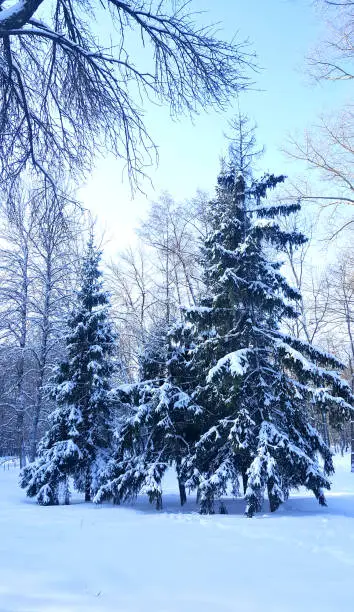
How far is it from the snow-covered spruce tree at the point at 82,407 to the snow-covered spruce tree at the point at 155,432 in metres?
1.15

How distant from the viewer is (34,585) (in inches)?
145

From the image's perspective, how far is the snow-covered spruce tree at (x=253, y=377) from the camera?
30.3ft

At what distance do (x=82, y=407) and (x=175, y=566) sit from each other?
377 inches

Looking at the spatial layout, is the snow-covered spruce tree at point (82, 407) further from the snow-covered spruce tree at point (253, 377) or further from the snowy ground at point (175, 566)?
the snowy ground at point (175, 566)

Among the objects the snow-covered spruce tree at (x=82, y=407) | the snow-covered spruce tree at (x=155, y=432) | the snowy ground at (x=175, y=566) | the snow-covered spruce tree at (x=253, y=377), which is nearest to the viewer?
the snowy ground at (x=175, y=566)

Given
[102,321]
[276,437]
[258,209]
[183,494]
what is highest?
[258,209]

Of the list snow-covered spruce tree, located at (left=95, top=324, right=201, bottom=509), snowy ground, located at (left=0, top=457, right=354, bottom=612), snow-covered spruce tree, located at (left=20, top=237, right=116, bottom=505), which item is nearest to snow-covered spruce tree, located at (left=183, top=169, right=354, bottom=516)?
snow-covered spruce tree, located at (left=95, top=324, right=201, bottom=509)

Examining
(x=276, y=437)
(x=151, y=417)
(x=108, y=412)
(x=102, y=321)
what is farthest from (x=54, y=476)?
(x=276, y=437)

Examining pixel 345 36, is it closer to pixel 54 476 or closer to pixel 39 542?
pixel 39 542

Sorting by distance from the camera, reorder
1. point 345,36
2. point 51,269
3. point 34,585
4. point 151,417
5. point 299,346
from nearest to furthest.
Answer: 1. point 34,585
2. point 345,36
3. point 299,346
4. point 151,417
5. point 51,269

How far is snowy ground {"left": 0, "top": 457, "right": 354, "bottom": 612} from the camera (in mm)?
3514

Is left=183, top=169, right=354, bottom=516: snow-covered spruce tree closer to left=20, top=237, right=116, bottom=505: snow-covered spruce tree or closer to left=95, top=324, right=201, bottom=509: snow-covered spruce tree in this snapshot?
left=95, top=324, right=201, bottom=509: snow-covered spruce tree

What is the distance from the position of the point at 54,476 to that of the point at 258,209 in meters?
9.77

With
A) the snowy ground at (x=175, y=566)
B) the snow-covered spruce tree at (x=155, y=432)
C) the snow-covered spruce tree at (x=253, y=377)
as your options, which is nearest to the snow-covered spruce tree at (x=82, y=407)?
the snow-covered spruce tree at (x=155, y=432)
